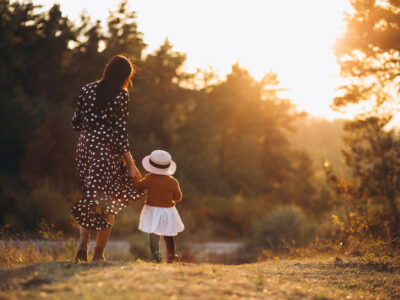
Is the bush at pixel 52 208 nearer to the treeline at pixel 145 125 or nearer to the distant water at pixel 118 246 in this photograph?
the treeline at pixel 145 125

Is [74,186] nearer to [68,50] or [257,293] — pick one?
[68,50]

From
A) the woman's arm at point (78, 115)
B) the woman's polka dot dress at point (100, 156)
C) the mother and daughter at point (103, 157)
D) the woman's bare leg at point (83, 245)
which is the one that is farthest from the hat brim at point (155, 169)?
the woman's bare leg at point (83, 245)

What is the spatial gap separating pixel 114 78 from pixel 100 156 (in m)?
0.95

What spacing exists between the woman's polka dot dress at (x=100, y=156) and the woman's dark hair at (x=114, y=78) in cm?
7

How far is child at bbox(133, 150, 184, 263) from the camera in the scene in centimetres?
670

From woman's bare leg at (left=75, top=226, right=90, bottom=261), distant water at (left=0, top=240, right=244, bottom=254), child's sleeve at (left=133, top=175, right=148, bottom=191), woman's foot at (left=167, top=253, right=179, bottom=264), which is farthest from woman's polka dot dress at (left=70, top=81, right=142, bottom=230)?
distant water at (left=0, top=240, right=244, bottom=254)

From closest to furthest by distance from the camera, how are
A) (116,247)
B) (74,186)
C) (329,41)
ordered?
(329,41) < (116,247) < (74,186)

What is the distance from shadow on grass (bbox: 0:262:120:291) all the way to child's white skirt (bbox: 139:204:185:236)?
3.39 ft

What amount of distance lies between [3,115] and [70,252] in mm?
14999

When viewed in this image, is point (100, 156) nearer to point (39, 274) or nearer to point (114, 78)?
point (114, 78)

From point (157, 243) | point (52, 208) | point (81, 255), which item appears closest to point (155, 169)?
point (157, 243)

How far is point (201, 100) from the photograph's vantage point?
38.4 m

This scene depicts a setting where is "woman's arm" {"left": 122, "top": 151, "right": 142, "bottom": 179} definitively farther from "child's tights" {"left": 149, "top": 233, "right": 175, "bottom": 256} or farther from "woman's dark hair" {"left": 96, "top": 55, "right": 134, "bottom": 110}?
"child's tights" {"left": 149, "top": 233, "right": 175, "bottom": 256}

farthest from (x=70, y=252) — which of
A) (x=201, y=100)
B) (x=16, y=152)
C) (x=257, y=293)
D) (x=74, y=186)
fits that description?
(x=201, y=100)
